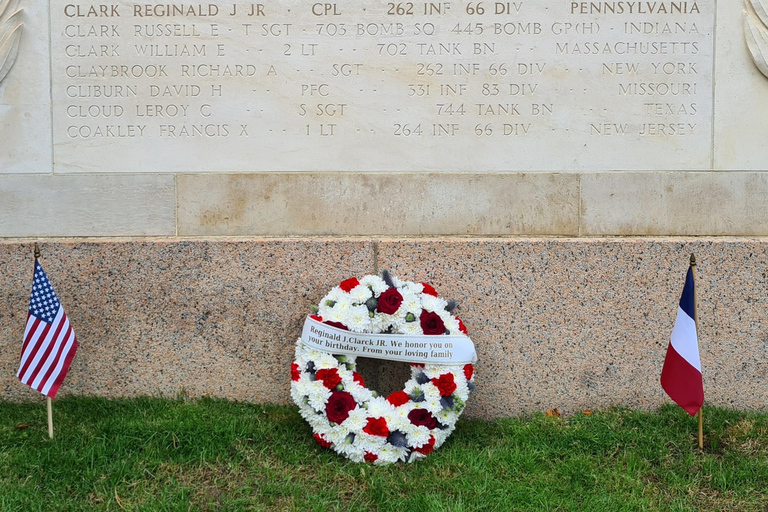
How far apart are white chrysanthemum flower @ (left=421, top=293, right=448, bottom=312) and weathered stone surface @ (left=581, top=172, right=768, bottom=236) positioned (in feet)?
5.33

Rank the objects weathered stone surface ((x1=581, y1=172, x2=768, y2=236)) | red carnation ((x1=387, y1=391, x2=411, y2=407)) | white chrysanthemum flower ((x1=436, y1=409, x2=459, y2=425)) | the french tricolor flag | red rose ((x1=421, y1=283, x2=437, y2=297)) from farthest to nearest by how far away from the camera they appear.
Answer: weathered stone surface ((x1=581, y1=172, x2=768, y2=236)), red rose ((x1=421, y1=283, x2=437, y2=297)), red carnation ((x1=387, y1=391, x2=411, y2=407)), white chrysanthemum flower ((x1=436, y1=409, x2=459, y2=425)), the french tricolor flag

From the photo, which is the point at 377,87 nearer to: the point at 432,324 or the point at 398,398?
the point at 432,324

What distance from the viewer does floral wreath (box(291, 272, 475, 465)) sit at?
169 inches

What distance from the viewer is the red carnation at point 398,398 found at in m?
4.47

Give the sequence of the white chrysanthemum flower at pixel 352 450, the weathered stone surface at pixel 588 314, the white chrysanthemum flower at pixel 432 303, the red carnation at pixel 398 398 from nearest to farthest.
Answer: the white chrysanthemum flower at pixel 352 450
the red carnation at pixel 398 398
the white chrysanthemum flower at pixel 432 303
the weathered stone surface at pixel 588 314

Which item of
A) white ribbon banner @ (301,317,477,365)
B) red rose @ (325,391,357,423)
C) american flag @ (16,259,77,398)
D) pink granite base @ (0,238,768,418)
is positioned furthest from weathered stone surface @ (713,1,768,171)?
american flag @ (16,259,77,398)

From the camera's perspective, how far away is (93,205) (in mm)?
5188

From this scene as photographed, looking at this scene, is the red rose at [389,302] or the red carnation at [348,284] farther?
the red carnation at [348,284]

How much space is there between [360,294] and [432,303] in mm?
515

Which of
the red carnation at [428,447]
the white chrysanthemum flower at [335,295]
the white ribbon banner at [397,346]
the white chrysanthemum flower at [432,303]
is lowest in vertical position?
the red carnation at [428,447]

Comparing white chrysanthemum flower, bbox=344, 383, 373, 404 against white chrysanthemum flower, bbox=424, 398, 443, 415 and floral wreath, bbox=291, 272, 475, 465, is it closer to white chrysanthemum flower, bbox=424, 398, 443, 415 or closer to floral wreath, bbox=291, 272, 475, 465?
floral wreath, bbox=291, 272, 475, 465

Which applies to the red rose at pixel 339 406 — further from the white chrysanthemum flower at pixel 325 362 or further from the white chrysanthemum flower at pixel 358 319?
the white chrysanthemum flower at pixel 358 319

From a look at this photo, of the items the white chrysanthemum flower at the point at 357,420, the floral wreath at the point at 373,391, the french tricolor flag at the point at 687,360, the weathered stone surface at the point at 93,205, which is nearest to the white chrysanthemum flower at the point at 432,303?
the floral wreath at the point at 373,391

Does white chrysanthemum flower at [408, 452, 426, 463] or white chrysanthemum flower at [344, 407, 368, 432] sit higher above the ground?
white chrysanthemum flower at [344, 407, 368, 432]
